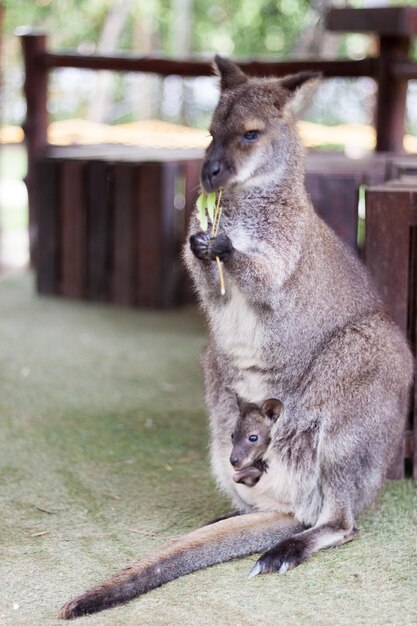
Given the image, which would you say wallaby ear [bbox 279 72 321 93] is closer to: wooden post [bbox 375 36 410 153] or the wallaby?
the wallaby

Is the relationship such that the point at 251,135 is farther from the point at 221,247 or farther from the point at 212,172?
the point at 221,247

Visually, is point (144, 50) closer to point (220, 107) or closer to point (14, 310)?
point (14, 310)

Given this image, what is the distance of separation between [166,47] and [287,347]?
1459 centimetres

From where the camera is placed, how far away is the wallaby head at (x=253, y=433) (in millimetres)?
3113

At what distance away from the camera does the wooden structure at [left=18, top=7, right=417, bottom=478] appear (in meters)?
6.28

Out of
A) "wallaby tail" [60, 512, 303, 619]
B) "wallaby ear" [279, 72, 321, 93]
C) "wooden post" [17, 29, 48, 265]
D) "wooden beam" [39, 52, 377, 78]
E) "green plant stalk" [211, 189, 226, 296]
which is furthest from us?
"wooden post" [17, 29, 48, 265]

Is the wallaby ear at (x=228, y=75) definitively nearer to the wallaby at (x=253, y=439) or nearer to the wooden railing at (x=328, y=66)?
the wallaby at (x=253, y=439)

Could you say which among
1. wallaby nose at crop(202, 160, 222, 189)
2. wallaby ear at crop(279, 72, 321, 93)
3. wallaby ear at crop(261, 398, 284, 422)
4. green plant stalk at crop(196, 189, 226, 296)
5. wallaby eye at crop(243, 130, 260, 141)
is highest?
wallaby ear at crop(279, 72, 321, 93)

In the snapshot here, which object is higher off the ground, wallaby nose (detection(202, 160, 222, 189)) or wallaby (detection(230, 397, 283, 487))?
wallaby nose (detection(202, 160, 222, 189))

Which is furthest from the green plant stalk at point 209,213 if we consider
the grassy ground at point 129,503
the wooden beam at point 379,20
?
the wooden beam at point 379,20

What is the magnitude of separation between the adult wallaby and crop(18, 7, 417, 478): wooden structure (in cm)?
227

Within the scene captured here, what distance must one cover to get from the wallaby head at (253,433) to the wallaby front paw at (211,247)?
1.71ft

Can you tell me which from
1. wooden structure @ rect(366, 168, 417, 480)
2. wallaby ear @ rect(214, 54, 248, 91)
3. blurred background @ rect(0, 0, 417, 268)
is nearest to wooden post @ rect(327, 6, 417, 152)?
wooden structure @ rect(366, 168, 417, 480)

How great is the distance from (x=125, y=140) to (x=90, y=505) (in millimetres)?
7182
